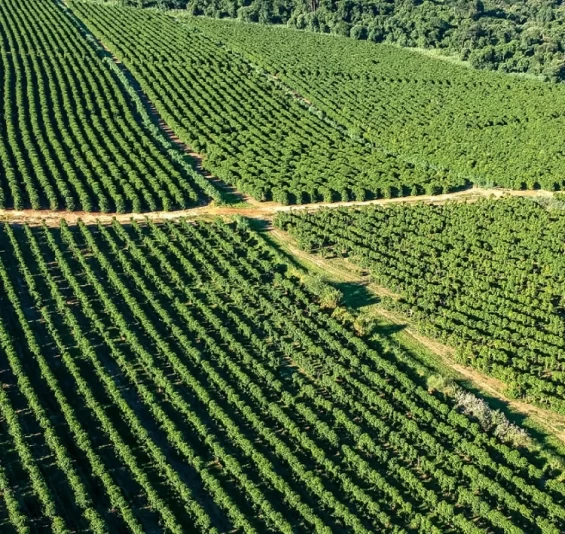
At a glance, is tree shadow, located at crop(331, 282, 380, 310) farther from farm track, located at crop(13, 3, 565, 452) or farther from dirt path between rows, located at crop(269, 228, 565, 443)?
farm track, located at crop(13, 3, 565, 452)

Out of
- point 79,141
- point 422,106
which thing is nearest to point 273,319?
point 79,141

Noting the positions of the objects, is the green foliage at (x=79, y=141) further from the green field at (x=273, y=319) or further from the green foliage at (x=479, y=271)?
the green foliage at (x=479, y=271)

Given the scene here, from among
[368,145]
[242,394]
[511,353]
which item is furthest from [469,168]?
[242,394]

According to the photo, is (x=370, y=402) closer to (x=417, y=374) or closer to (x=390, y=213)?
(x=417, y=374)

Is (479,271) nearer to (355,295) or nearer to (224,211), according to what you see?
(355,295)

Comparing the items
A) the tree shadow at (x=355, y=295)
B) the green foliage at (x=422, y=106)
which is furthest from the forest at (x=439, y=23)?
the tree shadow at (x=355, y=295)

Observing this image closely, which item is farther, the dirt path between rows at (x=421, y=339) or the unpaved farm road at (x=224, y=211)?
the unpaved farm road at (x=224, y=211)

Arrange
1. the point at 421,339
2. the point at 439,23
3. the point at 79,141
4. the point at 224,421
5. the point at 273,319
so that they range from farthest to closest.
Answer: the point at 439,23 → the point at 79,141 → the point at 273,319 → the point at 421,339 → the point at 224,421
